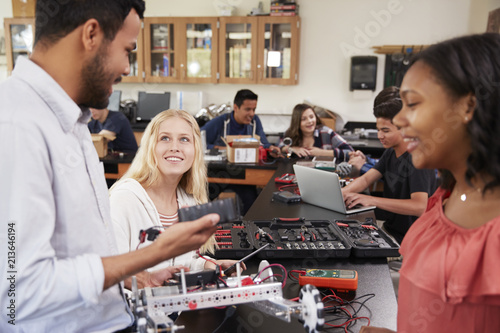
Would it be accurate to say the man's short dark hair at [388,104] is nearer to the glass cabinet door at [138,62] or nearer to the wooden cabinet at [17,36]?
the glass cabinet door at [138,62]

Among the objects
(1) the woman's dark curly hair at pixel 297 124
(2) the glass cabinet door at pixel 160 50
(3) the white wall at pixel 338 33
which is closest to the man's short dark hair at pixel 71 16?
(1) the woman's dark curly hair at pixel 297 124

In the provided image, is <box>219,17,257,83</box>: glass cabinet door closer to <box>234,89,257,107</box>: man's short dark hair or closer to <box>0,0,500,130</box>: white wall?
<box>0,0,500,130</box>: white wall

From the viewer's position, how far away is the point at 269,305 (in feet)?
3.56

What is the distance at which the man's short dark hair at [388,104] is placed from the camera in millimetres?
2305

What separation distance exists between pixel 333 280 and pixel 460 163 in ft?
2.14

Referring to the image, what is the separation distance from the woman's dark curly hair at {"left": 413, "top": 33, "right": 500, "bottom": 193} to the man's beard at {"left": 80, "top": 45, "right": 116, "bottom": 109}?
0.69 m

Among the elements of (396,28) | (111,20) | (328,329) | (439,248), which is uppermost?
(396,28)

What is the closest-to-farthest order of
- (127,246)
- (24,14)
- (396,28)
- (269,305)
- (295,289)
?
(269,305) < (295,289) < (127,246) < (396,28) < (24,14)

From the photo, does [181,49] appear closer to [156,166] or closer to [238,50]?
[238,50]

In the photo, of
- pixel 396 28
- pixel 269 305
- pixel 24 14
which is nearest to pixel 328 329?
pixel 269 305

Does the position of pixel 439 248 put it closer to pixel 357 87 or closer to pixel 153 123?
pixel 153 123

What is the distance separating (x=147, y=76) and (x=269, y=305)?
5359mm

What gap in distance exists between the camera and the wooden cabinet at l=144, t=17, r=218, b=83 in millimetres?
5770

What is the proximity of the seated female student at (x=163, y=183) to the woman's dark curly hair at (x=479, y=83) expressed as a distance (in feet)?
3.53
